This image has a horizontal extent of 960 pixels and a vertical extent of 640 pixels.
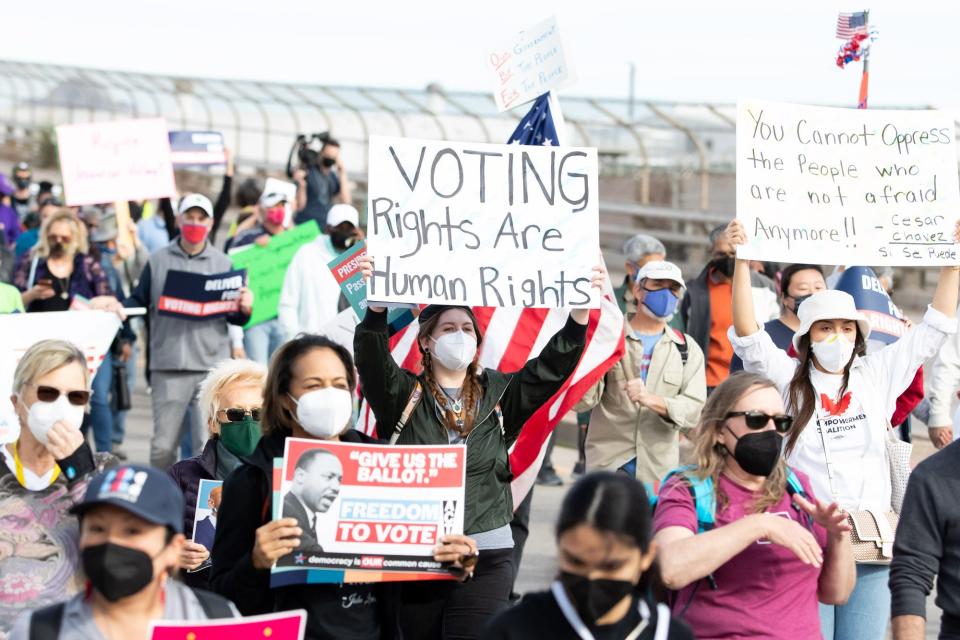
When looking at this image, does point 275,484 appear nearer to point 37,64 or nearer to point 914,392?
point 914,392

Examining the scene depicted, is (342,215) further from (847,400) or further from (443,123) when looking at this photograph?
(443,123)

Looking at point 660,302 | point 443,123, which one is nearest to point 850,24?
point 660,302

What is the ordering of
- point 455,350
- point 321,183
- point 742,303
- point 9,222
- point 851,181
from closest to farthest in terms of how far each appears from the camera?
point 455,350 < point 742,303 < point 851,181 < point 321,183 < point 9,222

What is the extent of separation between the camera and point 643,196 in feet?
71.7

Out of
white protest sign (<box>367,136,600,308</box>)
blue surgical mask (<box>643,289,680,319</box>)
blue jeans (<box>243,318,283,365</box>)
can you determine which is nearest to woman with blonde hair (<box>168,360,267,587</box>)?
white protest sign (<box>367,136,600,308</box>)

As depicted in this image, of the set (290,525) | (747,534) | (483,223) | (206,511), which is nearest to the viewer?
(747,534)

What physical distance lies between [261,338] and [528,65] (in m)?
4.60

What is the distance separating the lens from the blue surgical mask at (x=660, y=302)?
7.52 meters

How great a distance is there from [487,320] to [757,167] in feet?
6.06

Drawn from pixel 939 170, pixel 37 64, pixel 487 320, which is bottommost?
pixel 487 320

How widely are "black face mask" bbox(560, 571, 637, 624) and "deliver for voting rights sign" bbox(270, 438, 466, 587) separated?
111 centimetres

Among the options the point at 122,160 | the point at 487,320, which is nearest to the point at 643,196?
the point at 122,160

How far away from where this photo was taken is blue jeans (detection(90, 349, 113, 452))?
35.2ft

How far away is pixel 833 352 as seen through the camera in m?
5.65
